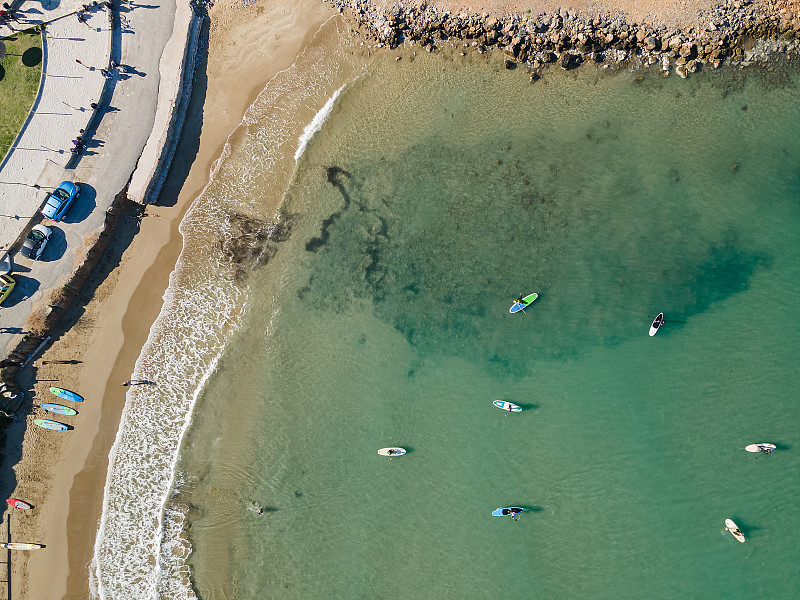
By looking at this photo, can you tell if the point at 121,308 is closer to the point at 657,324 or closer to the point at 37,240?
the point at 37,240

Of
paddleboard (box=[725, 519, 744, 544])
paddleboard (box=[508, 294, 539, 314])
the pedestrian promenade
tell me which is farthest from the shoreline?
paddleboard (box=[725, 519, 744, 544])

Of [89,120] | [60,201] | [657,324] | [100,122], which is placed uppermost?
[100,122]

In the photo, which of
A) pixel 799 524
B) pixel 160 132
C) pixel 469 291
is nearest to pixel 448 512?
pixel 469 291

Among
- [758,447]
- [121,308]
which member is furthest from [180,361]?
[758,447]

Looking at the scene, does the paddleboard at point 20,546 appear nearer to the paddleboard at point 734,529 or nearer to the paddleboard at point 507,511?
the paddleboard at point 507,511

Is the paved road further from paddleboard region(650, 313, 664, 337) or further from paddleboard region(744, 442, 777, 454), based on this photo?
paddleboard region(744, 442, 777, 454)

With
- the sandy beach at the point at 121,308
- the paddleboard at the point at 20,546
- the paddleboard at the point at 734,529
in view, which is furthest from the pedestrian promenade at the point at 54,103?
the paddleboard at the point at 734,529

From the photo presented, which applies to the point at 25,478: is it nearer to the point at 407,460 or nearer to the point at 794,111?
the point at 407,460

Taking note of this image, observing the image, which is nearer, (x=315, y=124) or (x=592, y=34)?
(x=592, y=34)
